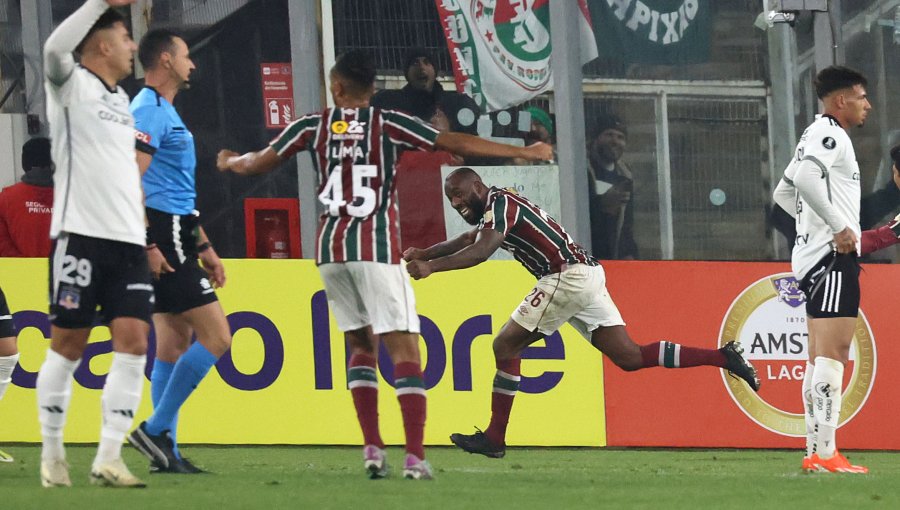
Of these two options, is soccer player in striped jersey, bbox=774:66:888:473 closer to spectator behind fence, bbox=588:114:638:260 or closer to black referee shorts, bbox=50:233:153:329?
black referee shorts, bbox=50:233:153:329

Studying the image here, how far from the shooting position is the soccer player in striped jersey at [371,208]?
268 inches

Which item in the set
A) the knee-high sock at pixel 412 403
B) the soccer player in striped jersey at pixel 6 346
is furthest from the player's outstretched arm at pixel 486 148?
the soccer player in striped jersey at pixel 6 346

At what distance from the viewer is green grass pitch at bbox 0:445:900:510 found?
5867mm

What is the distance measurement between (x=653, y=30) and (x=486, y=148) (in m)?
7.57

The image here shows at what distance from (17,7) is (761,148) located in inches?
259

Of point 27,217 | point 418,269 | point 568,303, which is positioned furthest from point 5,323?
point 568,303

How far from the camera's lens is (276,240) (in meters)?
12.9

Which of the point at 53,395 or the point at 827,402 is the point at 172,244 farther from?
the point at 827,402

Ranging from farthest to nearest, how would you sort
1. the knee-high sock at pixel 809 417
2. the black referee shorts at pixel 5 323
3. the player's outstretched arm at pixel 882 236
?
1. the player's outstretched arm at pixel 882 236
2. the black referee shorts at pixel 5 323
3. the knee-high sock at pixel 809 417

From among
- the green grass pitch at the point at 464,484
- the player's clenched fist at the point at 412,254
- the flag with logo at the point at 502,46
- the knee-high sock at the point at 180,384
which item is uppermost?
the flag with logo at the point at 502,46

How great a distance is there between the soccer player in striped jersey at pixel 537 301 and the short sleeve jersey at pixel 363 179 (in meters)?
2.19

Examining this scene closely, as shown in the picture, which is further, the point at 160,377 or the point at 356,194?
the point at 160,377

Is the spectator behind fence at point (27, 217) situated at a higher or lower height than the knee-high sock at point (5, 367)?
higher

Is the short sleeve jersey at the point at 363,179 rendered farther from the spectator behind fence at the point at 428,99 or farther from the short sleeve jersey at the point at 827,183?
the spectator behind fence at the point at 428,99
